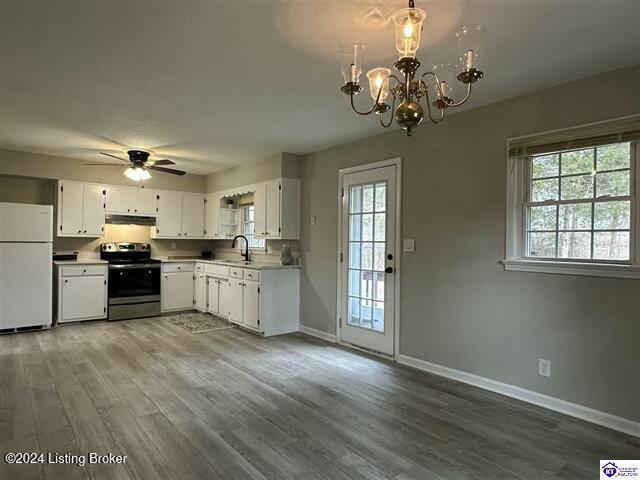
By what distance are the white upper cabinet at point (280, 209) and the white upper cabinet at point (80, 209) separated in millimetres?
2605

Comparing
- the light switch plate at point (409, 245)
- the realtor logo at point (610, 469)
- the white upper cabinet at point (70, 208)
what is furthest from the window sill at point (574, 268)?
the white upper cabinet at point (70, 208)

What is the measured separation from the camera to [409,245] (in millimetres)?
3938

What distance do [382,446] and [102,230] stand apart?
5.42 metres

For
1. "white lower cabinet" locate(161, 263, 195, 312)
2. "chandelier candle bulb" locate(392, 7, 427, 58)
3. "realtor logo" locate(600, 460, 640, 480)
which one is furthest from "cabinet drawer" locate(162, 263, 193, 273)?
"realtor logo" locate(600, 460, 640, 480)

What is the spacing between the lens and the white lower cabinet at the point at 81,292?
5441 mm

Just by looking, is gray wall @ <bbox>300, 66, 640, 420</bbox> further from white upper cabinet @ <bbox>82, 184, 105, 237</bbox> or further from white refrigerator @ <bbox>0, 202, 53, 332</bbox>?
white refrigerator @ <bbox>0, 202, 53, 332</bbox>

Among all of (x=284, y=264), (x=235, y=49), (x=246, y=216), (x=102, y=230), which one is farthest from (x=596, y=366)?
(x=102, y=230)

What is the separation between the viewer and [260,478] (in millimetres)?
2027

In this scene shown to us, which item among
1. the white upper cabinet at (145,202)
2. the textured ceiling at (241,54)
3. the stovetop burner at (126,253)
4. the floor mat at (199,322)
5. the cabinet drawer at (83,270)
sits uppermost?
the textured ceiling at (241,54)

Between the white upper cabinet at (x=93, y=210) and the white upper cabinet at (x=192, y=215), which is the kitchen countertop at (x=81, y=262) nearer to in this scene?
the white upper cabinet at (x=93, y=210)

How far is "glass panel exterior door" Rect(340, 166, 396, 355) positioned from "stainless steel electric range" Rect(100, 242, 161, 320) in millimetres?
3270

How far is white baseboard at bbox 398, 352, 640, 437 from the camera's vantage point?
2.59 meters

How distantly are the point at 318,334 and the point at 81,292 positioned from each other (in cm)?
349

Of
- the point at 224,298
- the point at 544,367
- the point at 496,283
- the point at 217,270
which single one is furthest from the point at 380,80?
the point at 217,270
